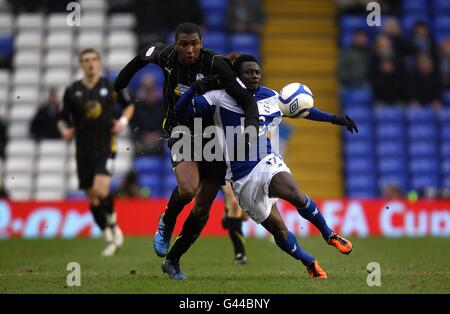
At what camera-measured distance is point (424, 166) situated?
66.2 ft

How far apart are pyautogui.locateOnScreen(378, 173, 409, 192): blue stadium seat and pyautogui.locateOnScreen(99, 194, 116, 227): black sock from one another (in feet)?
28.5

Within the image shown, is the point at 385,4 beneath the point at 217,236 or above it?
above

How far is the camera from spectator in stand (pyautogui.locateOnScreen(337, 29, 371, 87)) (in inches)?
797

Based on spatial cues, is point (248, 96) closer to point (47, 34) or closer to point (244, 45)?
point (244, 45)

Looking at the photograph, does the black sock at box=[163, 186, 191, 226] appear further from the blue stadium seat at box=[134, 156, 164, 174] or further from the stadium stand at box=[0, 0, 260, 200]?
the blue stadium seat at box=[134, 156, 164, 174]

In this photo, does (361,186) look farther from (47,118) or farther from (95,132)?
(95,132)

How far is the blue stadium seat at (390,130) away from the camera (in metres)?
20.5

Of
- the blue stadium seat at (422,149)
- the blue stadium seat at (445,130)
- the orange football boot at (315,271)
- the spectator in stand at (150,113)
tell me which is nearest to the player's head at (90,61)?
the spectator in stand at (150,113)

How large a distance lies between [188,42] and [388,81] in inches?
503

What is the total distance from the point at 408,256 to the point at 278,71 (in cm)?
1105

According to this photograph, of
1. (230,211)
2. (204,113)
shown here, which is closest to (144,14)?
(230,211)

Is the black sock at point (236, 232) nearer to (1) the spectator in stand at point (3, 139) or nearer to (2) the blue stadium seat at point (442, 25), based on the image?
(1) the spectator in stand at point (3, 139)
